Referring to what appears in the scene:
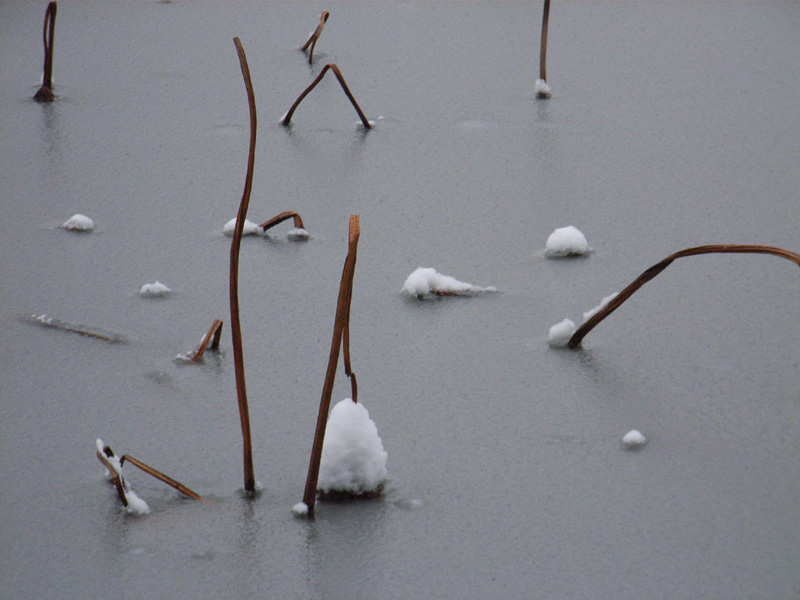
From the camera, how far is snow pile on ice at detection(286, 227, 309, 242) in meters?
1.72

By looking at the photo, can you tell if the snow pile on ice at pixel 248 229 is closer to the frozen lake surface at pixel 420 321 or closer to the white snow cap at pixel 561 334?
the frozen lake surface at pixel 420 321

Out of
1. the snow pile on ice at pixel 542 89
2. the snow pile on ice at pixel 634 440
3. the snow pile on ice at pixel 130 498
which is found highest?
the snow pile on ice at pixel 542 89

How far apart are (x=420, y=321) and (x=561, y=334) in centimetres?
22

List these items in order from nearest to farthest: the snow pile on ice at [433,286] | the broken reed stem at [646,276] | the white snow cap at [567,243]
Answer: the broken reed stem at [646,276], the snow pile on ice at [433,286], the white snow cap at [567,243]

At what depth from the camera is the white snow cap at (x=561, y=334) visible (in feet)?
4.42

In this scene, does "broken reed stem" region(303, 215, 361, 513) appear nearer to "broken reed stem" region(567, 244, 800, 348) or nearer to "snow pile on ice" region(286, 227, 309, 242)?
"broken reed stem" region(567, 244, 800, 348)

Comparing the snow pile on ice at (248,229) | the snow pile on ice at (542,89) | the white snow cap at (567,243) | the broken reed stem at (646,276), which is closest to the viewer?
the broken reed stem at (646,276)

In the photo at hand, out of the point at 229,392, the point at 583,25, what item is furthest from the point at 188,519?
the point at 583,25

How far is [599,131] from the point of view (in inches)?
88.4

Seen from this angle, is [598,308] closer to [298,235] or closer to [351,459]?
[351,459]

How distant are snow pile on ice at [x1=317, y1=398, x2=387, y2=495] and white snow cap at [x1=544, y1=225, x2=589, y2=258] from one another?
70 centimetres

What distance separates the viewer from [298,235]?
1.72 metres

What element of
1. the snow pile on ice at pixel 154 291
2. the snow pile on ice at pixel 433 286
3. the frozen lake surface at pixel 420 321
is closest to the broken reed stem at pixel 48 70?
the frozen lake surface at pixel 420 321

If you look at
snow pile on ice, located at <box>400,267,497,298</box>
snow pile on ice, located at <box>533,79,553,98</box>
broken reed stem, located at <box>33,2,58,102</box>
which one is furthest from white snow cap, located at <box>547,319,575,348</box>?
broken reed stem, located at <box>33,2,58,102</box>
